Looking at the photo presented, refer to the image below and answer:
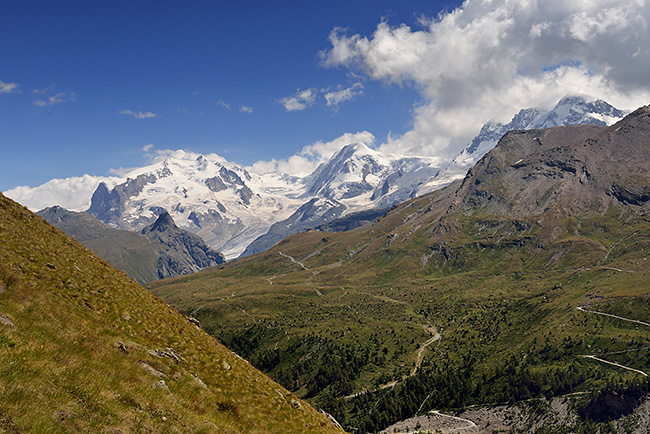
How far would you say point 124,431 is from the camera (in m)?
16.6

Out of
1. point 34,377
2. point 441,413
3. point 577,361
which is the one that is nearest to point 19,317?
point 34,377

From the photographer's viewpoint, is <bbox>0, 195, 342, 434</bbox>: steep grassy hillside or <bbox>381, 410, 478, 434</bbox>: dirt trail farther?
<bbox>381, 410, 478, 434</bbox>: dirt trail

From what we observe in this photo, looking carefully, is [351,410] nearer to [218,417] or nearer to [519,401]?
[519,401]

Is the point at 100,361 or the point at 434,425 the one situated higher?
the point at 100,361

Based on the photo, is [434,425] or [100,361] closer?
[100,361]

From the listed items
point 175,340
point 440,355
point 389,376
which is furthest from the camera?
point 440,355

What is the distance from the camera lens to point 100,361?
72.9 feet

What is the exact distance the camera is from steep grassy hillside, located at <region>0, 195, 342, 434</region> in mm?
16328

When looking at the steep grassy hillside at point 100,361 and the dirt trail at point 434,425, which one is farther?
the dirt trail at point 434,425

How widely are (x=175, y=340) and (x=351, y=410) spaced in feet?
461

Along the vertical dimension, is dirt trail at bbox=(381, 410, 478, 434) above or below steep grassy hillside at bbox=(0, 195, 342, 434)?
below

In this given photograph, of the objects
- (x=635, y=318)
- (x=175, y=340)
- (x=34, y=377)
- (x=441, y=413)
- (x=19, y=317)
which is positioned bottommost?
(x=441, y=413)

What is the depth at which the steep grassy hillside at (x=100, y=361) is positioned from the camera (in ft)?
53.6

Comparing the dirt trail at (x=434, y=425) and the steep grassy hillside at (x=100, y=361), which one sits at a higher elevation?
the steep grassy hillside at (x=100, y=361)
